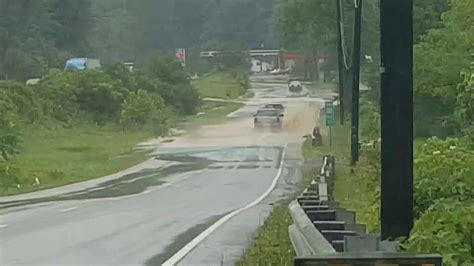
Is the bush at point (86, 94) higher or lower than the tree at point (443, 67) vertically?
lower

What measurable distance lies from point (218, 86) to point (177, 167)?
68020mm

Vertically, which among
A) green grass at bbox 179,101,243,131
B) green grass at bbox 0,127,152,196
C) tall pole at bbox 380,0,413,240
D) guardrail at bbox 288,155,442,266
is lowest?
green grass at bbox 179,101,243,131

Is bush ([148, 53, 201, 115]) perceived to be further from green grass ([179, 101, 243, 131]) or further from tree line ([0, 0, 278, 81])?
tree line ([0, 0, 278, 81])

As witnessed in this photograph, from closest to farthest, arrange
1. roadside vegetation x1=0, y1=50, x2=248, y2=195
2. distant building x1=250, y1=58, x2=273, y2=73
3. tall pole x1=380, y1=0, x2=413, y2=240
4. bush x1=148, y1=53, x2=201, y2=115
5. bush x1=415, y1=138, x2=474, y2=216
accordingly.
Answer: tall pole x1=380, y1=0, x2=413, y2=240 < bush x1=415, y1=138, x2=474, y2=216 < roadside vegetation x1=0, y1=50, x2=248, y2=195 < bush x1=148, y1=53, x2=201, y2=115 < distant building x1=250, y1=58, x2=273, y2=73

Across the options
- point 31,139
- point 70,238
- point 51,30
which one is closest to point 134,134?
point 31,139

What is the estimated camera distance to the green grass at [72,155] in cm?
4209

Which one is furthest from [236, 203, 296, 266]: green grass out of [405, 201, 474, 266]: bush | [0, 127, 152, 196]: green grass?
[0, 127, 152, 196]: green grass

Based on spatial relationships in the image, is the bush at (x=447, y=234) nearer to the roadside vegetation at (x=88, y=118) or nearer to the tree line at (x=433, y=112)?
the tree line at (x=433, y=112)

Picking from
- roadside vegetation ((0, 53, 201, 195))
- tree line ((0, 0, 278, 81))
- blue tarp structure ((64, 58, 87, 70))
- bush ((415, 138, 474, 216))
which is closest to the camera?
bush ((415, 138, 474, 216))

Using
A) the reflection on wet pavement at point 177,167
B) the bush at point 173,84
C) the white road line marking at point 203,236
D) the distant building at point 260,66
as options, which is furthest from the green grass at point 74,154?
the distant building at point 260,66

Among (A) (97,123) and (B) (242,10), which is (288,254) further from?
(B) (242,10)

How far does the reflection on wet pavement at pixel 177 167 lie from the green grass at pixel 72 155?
5.64 ft

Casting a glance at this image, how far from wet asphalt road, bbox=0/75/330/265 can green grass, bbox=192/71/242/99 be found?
53.0 metres

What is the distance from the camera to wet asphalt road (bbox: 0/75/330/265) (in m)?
17.6
